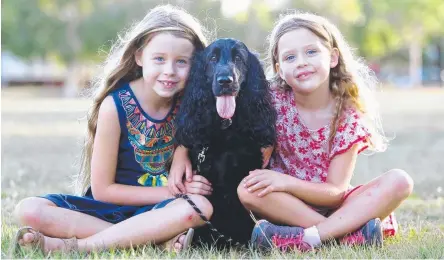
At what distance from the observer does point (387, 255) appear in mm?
3865

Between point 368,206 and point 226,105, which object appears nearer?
point 226,105

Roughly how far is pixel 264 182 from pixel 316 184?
1.14ft

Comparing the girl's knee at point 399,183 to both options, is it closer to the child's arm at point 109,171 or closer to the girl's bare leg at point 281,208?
the girl's bare leg at point 281,208

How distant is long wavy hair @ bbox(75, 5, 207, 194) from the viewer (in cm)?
447

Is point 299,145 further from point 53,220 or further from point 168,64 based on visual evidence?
point 53,220

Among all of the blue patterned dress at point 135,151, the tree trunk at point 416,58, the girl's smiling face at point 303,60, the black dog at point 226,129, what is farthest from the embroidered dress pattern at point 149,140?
the tree trunk at point 416,58

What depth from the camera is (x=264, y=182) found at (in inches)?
161

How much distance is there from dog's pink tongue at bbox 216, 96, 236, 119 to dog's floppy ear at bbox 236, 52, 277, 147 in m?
0.13

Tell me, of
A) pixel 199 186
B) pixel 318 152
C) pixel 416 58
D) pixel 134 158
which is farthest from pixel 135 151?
pixel 416 58

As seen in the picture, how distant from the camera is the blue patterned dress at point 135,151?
438cm

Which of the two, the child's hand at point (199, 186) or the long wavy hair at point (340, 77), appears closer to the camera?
the child's hand at point (199, 186)

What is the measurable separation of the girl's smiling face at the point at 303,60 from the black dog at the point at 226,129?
285 mm

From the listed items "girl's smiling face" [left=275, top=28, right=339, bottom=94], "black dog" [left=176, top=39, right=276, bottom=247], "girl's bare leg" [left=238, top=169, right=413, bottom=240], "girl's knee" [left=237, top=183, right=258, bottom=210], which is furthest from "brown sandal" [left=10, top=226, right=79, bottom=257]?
"girl's smiling face" [left=275, top=28, right=339, bottom=94]

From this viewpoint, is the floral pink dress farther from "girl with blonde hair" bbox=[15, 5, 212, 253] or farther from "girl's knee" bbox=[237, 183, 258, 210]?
"girl with blonde hair" bbox=[15, 5, 212, 253]
